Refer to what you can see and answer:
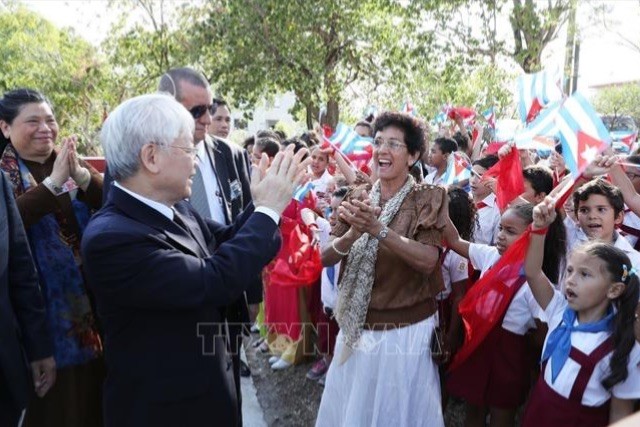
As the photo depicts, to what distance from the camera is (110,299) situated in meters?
1.83

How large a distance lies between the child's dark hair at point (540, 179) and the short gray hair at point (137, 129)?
2802 mm

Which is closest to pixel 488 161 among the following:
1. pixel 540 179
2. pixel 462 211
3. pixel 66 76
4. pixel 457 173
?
pixel 457 173

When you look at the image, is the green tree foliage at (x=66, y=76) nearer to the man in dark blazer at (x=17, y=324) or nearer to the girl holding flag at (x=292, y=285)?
the girl holding flag at (x=292, y=285)

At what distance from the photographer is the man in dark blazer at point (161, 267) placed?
177cm

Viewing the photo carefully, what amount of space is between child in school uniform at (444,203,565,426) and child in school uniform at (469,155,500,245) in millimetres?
900

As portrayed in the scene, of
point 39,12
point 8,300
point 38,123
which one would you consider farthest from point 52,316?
point 39,12

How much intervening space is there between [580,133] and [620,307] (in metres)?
0.77

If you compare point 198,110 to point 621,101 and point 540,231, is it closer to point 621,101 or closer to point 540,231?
point 540,231

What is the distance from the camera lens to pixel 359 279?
9.24 ft

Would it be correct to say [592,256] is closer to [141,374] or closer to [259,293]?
[259,293]

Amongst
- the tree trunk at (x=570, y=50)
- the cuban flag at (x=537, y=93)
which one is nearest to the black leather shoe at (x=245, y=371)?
the cuban flag at (x=537, y=93)

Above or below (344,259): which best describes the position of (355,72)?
above

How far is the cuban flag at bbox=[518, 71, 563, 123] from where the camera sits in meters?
4.24

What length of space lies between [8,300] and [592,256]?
8.10 feet
